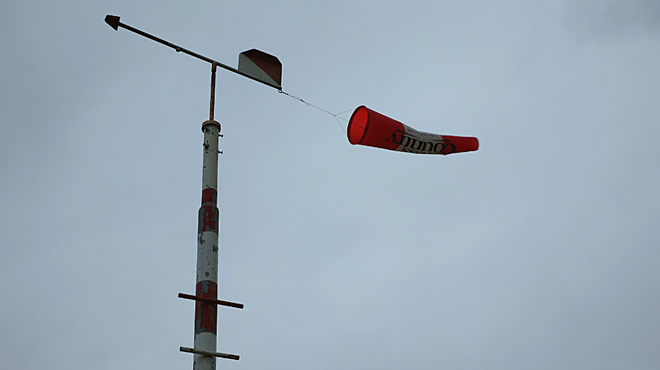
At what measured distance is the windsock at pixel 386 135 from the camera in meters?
10.9

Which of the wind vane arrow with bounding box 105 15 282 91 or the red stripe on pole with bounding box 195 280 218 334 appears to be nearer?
the red stripe on pole with bounding box 195 280 218 334

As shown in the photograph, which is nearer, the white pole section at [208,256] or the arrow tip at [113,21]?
the white pole section at [208,256]

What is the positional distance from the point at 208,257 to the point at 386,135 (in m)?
4.00

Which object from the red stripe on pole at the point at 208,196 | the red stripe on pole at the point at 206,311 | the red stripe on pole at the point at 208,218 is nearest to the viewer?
the red stripe on pole at the point at 206,311

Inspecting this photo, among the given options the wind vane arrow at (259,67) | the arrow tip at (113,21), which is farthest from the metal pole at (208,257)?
the arrow tip at (113,21)

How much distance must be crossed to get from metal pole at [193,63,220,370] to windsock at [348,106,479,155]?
97.2 inches

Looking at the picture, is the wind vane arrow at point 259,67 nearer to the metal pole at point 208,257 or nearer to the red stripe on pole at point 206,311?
the metal pole at point 208,257

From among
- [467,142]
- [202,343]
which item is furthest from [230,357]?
[467,142]

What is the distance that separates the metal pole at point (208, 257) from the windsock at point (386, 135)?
247cm

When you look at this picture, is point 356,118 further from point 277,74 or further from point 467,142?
point 467,142

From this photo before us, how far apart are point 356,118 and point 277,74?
5.50 ft

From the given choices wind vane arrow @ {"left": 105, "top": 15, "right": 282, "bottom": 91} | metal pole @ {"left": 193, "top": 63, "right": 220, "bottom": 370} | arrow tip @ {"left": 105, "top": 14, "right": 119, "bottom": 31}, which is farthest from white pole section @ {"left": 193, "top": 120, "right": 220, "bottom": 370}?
arrow tip @ {"left": 105, "top": 14, "right": 119, "bottom": 31}

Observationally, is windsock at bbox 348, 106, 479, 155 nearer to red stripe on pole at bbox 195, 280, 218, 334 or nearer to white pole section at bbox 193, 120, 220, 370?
white pole section at bbox 193, 120, 220, 370

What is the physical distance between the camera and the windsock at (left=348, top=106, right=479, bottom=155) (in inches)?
429
